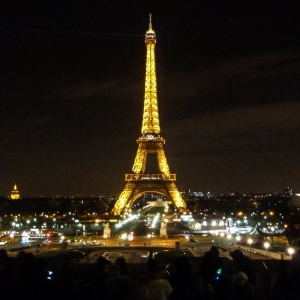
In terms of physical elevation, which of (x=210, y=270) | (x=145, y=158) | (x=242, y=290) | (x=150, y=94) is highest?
(x=150, y=94)

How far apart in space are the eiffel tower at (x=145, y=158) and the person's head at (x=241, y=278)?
56.1m

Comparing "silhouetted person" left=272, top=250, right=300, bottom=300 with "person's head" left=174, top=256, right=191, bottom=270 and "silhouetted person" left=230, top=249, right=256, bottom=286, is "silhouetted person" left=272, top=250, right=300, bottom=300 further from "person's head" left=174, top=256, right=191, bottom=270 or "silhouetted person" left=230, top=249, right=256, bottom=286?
"person's head" left=174, top=256, right=191, bottom=270

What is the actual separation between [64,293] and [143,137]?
188 feet

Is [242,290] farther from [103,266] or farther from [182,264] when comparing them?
[103,266]

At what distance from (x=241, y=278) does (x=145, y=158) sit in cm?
5995

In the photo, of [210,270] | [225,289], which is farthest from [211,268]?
[225,289]

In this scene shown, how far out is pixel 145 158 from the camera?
6706cm

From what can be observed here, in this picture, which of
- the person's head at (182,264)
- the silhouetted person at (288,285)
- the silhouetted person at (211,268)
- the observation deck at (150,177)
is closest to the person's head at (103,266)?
the person's head at (182,264)

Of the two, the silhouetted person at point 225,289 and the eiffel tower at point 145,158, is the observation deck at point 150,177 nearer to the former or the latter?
the eiffel tower at point 145,158

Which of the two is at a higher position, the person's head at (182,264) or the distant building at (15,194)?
the distant building at (15,194)

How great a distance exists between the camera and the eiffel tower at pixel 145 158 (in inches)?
2484

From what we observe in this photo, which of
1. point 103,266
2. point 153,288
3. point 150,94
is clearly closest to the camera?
point 153,288

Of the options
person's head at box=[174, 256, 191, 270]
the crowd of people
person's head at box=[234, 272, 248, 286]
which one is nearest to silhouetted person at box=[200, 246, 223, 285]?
the crowd of people

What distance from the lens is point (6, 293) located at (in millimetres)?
6938
